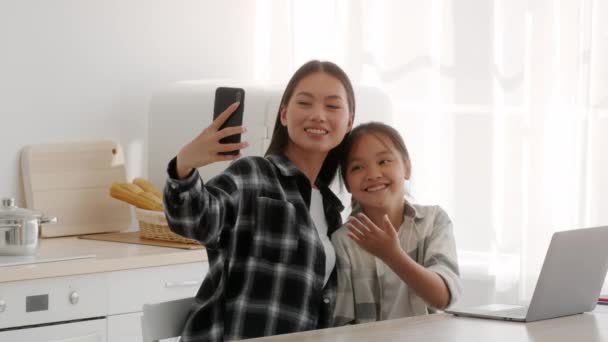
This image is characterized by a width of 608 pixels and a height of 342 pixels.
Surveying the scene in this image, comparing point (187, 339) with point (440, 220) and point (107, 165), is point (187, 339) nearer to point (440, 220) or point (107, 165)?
point (440, 220)

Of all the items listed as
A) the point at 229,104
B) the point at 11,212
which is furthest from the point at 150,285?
the point at 229,104

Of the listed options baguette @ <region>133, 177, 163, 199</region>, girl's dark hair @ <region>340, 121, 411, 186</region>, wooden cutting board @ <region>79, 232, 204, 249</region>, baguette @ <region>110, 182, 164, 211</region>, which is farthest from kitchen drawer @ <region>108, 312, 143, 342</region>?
girl's dark hair @ <region>340, 121, 411, 186</region>

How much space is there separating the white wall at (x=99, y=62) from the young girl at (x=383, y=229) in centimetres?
149

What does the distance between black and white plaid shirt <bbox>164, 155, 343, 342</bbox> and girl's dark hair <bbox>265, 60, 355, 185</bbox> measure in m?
0.08

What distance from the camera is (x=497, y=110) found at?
3520 millimetres

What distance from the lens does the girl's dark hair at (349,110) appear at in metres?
2.37

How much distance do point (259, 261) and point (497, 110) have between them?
1532 millimetres

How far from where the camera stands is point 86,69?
3.65 metres

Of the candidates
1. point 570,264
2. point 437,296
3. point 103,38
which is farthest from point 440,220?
point 103,38

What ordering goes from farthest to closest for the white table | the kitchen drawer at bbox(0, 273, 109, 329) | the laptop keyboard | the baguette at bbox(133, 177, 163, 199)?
the baguette at bbox(133, 177, 163, 199), the kitchen drawer at bbox(0, 273, 109, 329), the laptop keyboard, the white table

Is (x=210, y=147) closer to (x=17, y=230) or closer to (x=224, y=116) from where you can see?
(x=224, y=116)

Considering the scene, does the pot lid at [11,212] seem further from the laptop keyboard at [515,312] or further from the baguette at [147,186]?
the laptop keyboard at [515,312]

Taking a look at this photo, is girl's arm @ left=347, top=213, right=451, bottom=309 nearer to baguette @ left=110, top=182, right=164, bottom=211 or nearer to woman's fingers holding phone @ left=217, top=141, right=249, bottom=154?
woman's fingers holding phone @ left=217, top=141, right=249, bottom=154

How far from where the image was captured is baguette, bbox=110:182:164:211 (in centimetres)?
347
